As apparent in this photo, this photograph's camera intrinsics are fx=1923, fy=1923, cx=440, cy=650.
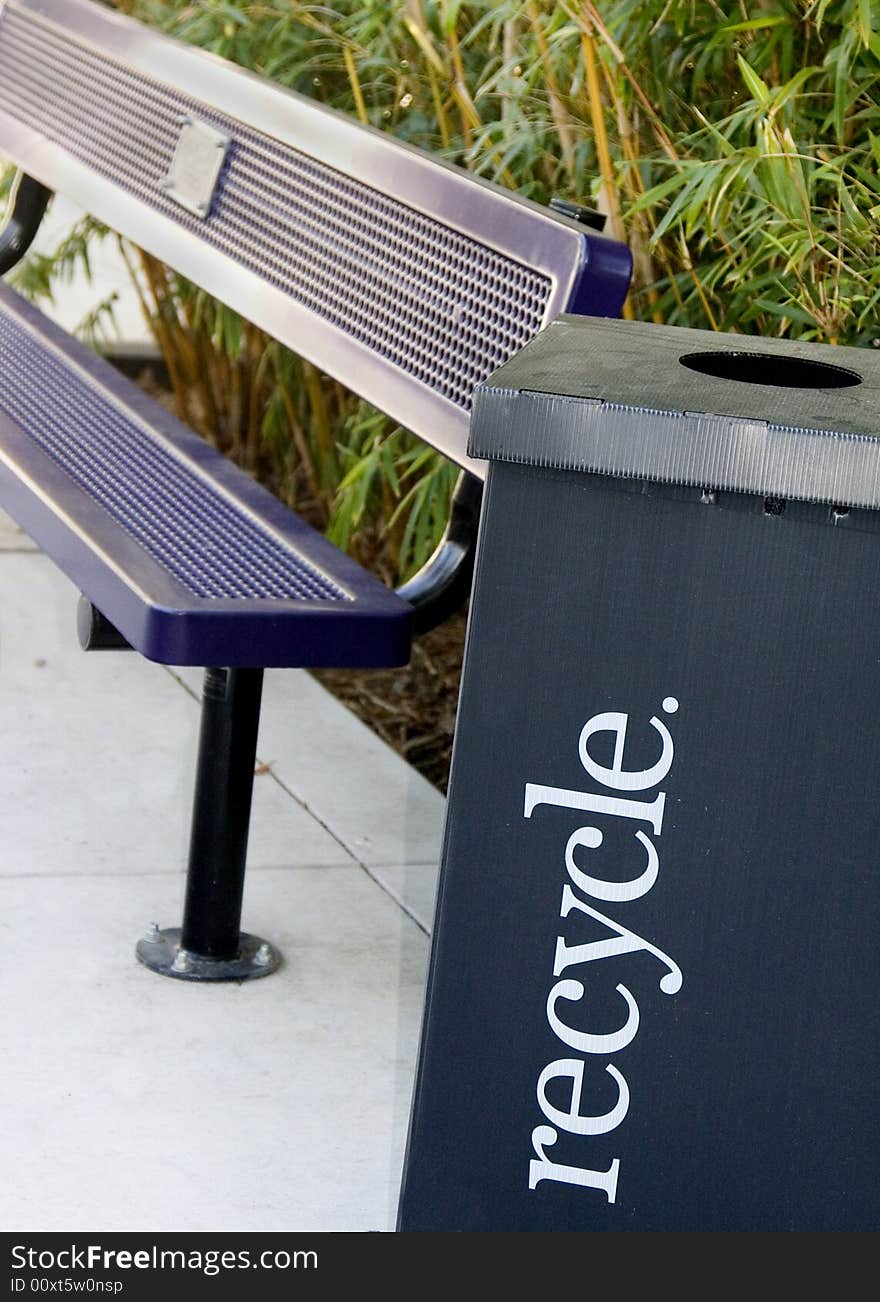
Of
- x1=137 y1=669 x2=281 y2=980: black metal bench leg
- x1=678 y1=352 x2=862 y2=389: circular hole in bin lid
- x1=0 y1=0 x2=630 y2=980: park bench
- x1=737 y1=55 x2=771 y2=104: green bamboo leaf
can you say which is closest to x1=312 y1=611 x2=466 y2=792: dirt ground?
x1=0 y1=0 x2=630 y2=980: park bench

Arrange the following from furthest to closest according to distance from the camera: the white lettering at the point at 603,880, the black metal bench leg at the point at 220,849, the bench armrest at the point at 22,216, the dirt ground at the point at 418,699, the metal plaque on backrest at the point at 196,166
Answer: the bench armrest at the point at 22,216, the dirt ground at the point at 418,699, the metal plaque on backrest at the point at 196,166, the black metal bench leg at the point at 220,849, the white lettering at the point at 603,880

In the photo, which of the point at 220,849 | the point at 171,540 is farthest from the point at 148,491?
the point at 220,849

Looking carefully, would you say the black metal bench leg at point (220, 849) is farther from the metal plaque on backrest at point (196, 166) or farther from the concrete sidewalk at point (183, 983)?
the metal plaque on backrest at point (196, 166)

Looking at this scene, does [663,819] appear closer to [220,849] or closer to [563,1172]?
[563,1172]

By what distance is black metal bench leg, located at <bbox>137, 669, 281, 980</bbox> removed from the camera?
8.09ft

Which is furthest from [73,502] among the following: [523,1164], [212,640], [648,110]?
[523,1164]

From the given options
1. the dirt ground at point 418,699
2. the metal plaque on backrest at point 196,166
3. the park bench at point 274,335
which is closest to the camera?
the park bench at point 274,335

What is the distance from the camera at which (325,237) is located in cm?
303

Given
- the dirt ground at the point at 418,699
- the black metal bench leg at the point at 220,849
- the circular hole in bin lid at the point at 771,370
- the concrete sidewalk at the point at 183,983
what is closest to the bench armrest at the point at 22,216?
the concrete sidewalk at the point at 183,983

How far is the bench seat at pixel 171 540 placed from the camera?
2.17 m

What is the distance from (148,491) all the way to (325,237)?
0.59 metres

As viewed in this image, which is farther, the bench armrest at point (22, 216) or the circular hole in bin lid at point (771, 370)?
the bench armrest at point (22, 216)

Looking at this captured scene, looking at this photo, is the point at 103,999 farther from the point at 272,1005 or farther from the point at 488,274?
the point at 488,274

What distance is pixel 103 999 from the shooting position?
251cm
